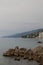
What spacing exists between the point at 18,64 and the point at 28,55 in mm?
2044

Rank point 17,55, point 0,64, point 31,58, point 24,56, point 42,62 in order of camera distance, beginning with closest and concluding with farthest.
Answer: point 42,62, point 0,64, point 31,58, point 24,56, point 17,55

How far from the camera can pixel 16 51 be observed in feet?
40.6

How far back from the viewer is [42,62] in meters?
8.11

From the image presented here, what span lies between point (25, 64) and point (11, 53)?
3266 mm

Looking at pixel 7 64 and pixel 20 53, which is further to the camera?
pixel 20 53

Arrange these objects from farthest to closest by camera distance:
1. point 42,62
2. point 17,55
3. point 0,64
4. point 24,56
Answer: point 17,55 < point 24,56 < point 0,64 < point 42,62

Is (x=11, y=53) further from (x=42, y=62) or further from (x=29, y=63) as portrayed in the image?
(x=42, y=62)

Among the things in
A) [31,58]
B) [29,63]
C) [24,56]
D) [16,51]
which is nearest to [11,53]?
[16,51]

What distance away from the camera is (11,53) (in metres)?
12.1

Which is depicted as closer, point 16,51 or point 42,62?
point 42,62

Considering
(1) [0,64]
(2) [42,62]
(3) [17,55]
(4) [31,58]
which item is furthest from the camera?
(3) [17,55]

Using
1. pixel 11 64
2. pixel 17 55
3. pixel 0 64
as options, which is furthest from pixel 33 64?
pixel 17 55

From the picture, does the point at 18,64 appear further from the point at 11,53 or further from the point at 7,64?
the point at 11,53

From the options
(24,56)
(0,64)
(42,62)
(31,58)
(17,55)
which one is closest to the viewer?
(42,62)
